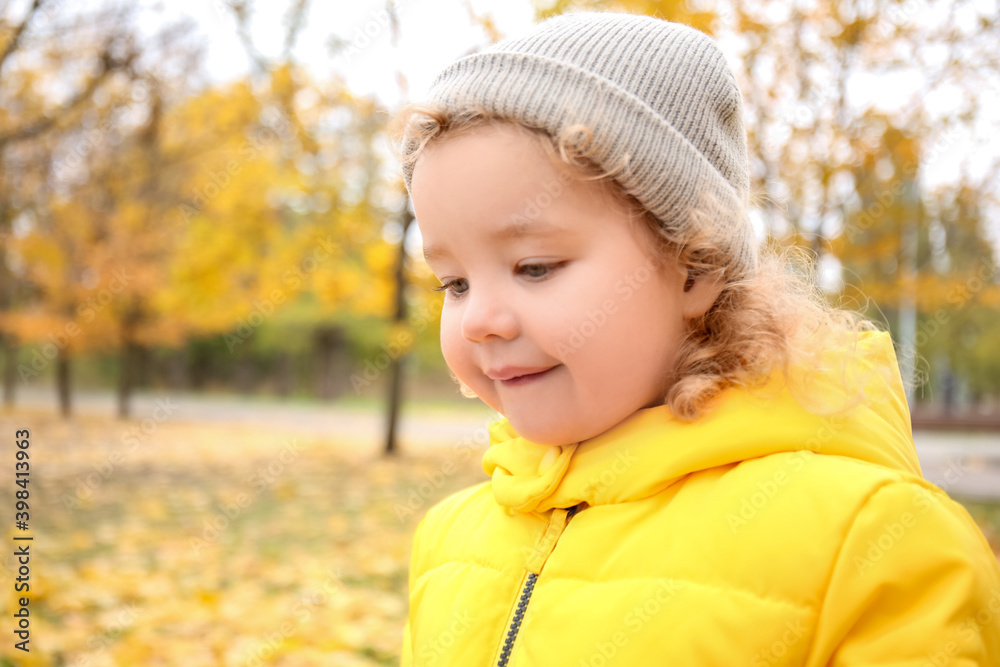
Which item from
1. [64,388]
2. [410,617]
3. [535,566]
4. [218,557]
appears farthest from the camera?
[64,388]

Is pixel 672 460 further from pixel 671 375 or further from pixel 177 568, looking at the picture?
pixel 177 568

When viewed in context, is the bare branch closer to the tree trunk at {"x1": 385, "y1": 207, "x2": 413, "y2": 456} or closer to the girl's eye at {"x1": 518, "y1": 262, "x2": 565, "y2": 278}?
the girl's eye at {"x1": 518, "y1": 262, "x2": 565, "y2": 278}

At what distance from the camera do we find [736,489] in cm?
104

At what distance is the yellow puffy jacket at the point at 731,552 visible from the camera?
90cm

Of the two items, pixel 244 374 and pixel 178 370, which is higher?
pixel 178 370

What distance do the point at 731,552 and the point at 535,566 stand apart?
33 cm

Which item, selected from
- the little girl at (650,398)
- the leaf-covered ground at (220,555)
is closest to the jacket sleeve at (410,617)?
the little girl at (650,398)

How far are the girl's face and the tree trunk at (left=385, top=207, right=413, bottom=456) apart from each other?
822cm

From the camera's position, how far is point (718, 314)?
1251 mm

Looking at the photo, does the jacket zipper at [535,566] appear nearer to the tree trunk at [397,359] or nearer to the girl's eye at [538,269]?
the girl's eye at [538,269]

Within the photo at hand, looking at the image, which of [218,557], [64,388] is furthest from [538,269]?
[64,388]

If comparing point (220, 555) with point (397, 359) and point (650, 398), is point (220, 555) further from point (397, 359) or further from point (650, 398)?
point (397, 359)

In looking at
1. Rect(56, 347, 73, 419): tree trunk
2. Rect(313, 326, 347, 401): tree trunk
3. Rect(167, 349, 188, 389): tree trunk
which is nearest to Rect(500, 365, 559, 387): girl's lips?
Rect(56, 347, 73, 419): tree trunk

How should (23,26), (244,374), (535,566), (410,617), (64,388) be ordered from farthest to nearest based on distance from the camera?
(244,374) → (64,388) → (23,26) → (410,617) → (535,566)
